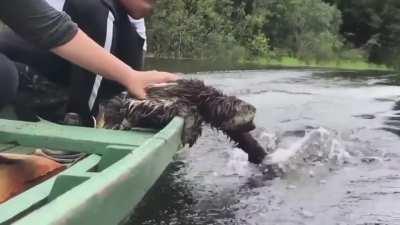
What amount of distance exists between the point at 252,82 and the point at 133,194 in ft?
20.6

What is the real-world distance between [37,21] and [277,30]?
77.9ft

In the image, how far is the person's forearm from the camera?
1.74 m

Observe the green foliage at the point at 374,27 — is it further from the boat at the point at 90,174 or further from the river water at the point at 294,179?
the boat at the point at 90,174

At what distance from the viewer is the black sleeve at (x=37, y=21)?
5.38ft

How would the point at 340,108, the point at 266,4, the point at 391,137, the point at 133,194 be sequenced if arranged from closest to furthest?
the point at 133,194
the point at 391,137
the point at 340,108
the point at 266,4

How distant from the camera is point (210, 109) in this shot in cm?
252

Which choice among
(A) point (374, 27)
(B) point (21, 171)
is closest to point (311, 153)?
(B) point (21, 171)

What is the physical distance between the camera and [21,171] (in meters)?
2.01

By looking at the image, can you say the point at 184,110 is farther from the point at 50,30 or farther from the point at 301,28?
the point at 301,28

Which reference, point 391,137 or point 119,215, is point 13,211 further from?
point 391,137

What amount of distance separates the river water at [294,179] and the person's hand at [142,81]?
0.63m

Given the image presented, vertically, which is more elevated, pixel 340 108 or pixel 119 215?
pixel 119 215

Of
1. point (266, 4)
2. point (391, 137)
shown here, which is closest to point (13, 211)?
point (391, 137)

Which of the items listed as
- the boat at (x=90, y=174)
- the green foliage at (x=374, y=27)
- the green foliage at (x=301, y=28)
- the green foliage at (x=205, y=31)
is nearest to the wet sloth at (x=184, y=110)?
the boat at (x=90, y=174)
